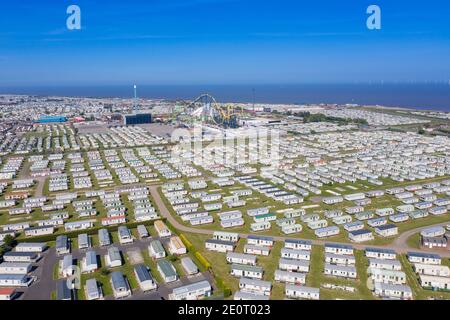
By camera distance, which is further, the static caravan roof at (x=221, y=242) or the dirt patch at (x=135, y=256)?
the static caravan roof at (x=221, y=242)

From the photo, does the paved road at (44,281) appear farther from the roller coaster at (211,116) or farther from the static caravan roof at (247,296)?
the roller coaster at (211,116)

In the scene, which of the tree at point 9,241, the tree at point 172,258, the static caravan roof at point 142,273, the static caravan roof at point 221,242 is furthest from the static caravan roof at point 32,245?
the static caravan roof at point 221,242

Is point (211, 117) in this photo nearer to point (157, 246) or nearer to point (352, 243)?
point (157, 246)

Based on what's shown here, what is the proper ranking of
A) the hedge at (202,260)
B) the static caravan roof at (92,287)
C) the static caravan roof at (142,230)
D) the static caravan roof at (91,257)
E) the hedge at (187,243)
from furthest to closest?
the static caravan roof at (142,230)
the hedge at (187,243)
the static caravan roof at (91,257)
the hedge at (202,260)
the static caravan roof at (92,287)

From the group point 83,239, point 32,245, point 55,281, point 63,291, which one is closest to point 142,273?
point 63,291

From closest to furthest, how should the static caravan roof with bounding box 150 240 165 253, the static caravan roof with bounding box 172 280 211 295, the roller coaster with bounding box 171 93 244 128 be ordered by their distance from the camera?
the static caravan roof with bounding box 172 280 211 295 → the static caravan roof with bounding box 150 240 165 253 → the roller coaster with bounding box 171 93 244 128

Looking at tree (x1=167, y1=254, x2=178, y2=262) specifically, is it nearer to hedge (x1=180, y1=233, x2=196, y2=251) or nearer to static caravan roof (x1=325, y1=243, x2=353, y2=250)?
hedge (x1=180, y1=233, x2=196, y2=251)

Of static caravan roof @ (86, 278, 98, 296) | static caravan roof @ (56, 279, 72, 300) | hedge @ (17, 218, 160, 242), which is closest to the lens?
static caravan roof @ (56, 279, 72, 300)

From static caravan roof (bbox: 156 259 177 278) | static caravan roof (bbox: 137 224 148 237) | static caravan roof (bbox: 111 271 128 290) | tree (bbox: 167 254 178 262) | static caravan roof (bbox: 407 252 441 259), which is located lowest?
static caravan roof (bbox: 111 271 128 290)

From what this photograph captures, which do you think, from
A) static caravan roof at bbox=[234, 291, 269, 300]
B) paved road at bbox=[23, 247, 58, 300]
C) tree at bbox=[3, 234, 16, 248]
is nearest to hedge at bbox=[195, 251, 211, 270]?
static caravan roof at bbox=[234, 291, 269, 300]
